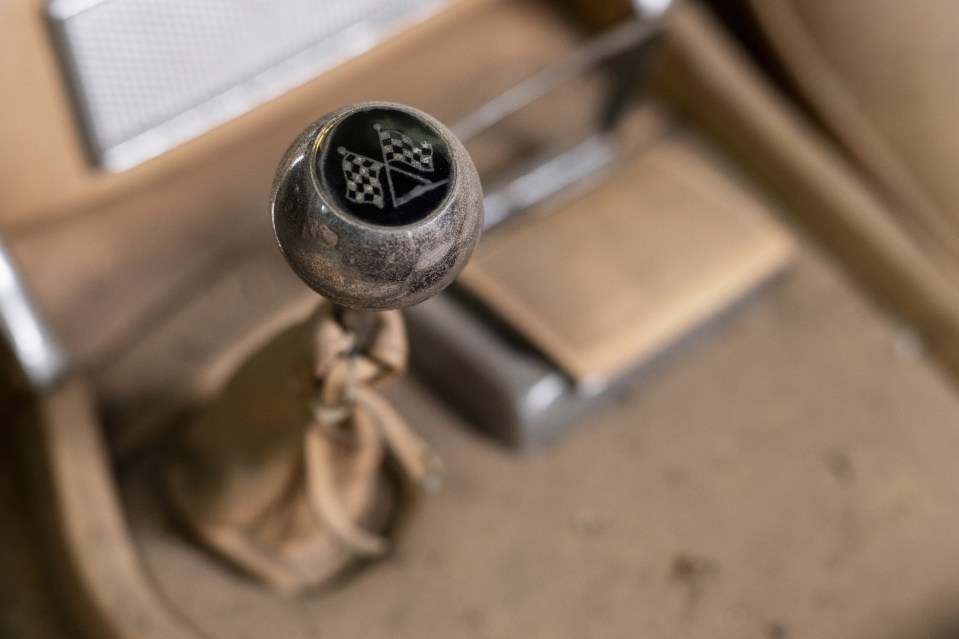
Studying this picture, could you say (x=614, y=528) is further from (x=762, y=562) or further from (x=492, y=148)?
(x=492, y=148)

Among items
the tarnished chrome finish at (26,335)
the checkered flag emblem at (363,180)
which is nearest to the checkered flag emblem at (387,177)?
the checkered flag emblem at (363,180)

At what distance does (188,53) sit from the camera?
2.28 feet

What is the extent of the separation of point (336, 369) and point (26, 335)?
0.26m

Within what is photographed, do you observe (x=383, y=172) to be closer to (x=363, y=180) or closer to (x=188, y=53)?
(x=363, y=180)

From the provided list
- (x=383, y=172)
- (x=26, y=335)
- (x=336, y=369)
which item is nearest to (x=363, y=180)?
(x=383, y=172)

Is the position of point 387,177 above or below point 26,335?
above

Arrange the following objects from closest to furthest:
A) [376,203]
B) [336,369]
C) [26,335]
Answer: [376,203], [336,369], [26,335]

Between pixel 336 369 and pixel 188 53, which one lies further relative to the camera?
pixel 188 53

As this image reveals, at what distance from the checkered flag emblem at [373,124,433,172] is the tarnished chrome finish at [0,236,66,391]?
0.35m

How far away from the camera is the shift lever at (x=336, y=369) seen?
13.0 inches

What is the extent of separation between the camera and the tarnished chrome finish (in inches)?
23.1

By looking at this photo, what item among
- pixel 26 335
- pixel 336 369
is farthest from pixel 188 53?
pixel 336 369

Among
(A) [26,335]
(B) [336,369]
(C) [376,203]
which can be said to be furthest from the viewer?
(A) [26,335]

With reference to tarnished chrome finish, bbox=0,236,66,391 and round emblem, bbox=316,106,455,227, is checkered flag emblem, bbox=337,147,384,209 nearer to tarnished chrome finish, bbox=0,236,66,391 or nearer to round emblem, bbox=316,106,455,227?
round emblem, bbox=316,106,455,227
